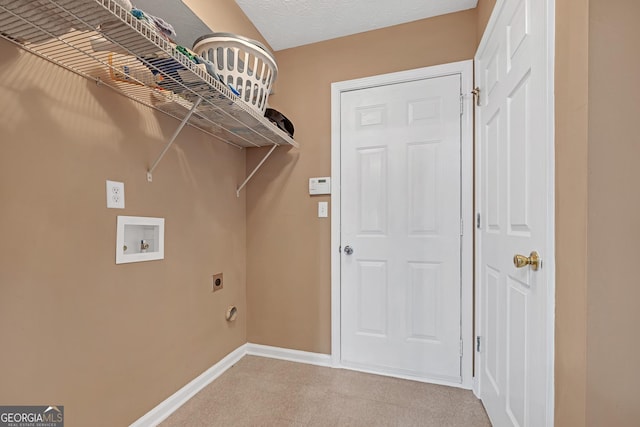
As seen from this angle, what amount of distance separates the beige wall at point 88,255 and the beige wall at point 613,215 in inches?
67.1

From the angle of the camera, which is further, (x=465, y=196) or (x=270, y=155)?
(x=270, y=155)

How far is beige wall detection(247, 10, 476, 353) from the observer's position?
2072 mm

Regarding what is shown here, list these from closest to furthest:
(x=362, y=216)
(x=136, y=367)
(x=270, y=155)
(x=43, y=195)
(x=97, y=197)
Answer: (x=43, y=195) < (x=97, y=197) < (x=136, y=367) < (x=362, y=216) < (x=270, y=155)

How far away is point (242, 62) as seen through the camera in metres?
1.48

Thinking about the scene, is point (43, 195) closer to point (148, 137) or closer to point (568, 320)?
point (148, 137)

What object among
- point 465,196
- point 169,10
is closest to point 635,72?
point 465,196

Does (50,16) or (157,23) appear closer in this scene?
(50,16)

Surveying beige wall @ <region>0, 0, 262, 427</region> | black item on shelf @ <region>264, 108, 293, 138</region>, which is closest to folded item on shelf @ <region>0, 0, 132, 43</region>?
beige wall @ <region>0, 0, 262, 427</region>

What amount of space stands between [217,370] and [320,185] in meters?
1.49

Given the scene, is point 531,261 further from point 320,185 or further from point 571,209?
point 320,185

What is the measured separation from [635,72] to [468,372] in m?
1.78

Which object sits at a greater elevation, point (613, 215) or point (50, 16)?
point (50, 16)

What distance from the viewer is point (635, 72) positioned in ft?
2.26

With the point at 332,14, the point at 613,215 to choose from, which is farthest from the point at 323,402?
the point at 332,14
